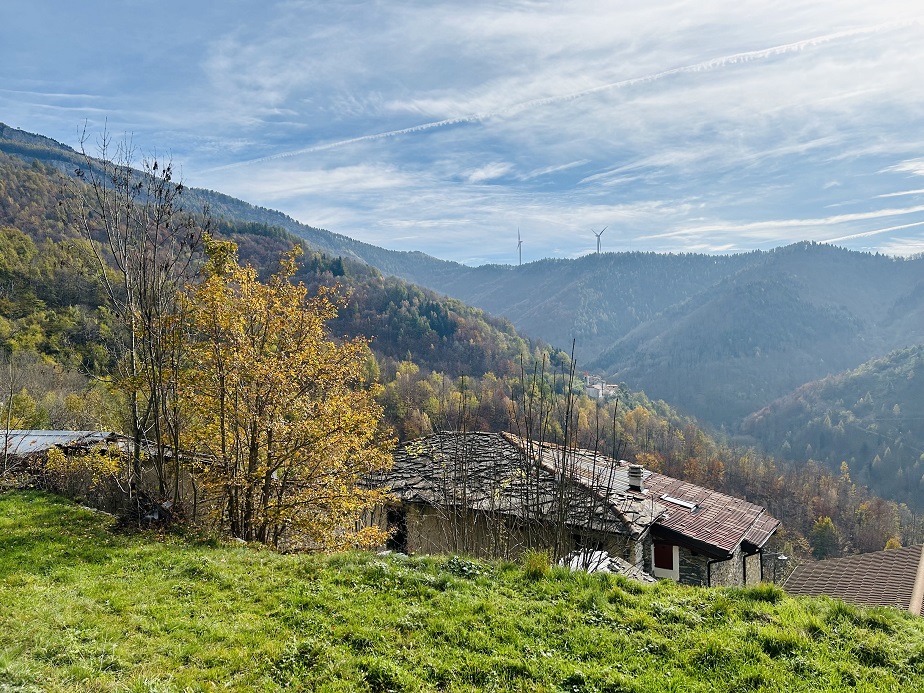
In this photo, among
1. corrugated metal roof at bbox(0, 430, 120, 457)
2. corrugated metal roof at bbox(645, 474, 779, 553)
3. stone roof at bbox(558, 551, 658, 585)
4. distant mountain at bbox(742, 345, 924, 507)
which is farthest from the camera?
distant mountain at bbox(742, 345, 924, 507)

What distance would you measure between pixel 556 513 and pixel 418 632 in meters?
5.23

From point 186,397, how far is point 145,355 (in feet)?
4.07

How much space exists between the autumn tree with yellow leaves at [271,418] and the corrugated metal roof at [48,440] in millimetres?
7094

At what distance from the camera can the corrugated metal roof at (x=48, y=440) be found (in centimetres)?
1695

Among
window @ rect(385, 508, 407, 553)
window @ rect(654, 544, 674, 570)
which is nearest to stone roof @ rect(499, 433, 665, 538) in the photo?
window @ rect(654, 544, 674, 570)

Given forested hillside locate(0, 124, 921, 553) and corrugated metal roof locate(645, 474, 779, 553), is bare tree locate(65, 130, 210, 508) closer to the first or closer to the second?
forested hillside locate(0, 124, 921, 553)

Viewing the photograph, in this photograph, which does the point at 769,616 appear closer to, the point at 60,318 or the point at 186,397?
the point at 186,397

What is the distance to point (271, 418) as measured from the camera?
11211 millimetres

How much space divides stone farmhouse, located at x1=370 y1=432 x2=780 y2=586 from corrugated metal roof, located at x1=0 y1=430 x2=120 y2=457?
9.55 meters

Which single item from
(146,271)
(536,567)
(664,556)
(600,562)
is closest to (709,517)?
(664,556)

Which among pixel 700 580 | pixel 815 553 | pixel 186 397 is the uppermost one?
pixel 186 397

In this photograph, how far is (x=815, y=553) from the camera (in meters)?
69.2

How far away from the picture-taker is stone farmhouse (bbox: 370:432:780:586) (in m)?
11.2

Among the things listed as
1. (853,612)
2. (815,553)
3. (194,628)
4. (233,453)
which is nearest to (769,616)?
(853,612)
